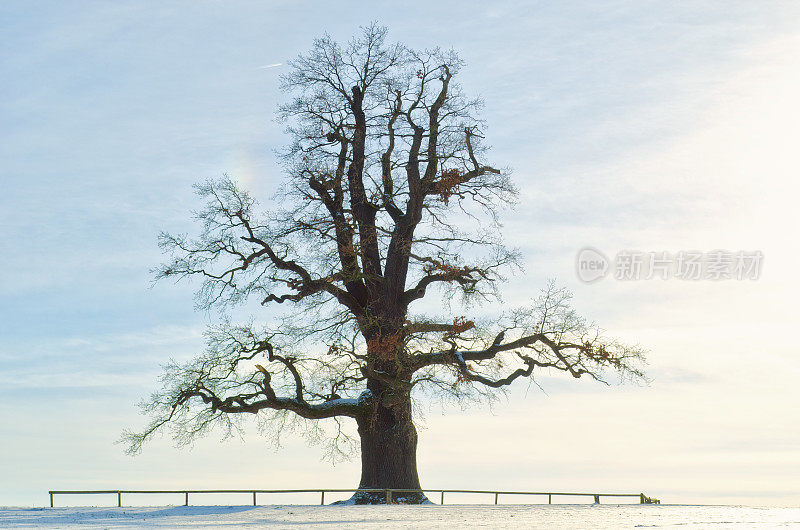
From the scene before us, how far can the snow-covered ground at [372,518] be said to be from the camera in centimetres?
2036

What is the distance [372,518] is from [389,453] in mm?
7494

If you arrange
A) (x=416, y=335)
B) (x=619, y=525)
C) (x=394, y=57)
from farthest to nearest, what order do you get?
1. (x=394, y=57)
2. (x=416, y=335)
3. (x=619, y=525)

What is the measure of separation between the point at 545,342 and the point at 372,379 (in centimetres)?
656

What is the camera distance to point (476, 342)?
101 ft

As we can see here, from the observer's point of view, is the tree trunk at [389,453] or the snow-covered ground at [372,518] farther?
the tree trunk at [389,453]

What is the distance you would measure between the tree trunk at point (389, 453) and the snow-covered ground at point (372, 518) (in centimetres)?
188

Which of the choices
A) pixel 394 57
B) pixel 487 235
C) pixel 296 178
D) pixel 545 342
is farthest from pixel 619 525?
pixel 394 57

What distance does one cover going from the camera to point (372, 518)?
2266cm

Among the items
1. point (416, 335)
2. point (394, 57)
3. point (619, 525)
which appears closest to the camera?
point (619, 525)

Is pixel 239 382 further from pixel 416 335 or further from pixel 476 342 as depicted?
pixel 476 342

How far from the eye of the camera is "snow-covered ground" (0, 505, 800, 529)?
20.4 meters

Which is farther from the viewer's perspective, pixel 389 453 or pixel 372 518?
pixel 389 453

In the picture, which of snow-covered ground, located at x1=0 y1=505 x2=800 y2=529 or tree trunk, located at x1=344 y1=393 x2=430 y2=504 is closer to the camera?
snow-covered ground, located at x1=0 y1=505 x2=800 y2=529

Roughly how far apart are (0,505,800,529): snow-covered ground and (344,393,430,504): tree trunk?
74.0 inches
